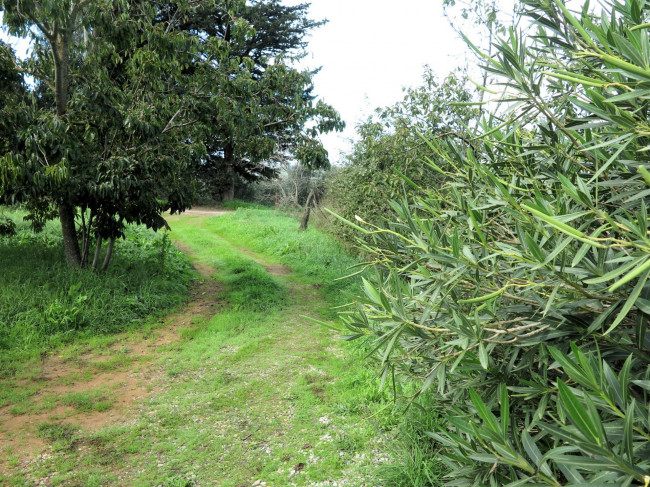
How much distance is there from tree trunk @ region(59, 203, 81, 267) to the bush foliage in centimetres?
756

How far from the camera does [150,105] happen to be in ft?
25.0

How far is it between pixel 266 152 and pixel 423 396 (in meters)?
6.74

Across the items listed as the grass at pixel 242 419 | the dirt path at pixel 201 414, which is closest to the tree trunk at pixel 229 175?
the grass at pixel 242 419

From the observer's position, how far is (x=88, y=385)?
5449mm

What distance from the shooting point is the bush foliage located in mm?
1100

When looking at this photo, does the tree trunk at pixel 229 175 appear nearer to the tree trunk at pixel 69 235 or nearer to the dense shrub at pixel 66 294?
the dense shrub at pixel 66 294

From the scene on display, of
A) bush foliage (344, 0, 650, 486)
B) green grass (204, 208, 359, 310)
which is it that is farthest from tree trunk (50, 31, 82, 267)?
bush foliage (344, 0, 650, 486)

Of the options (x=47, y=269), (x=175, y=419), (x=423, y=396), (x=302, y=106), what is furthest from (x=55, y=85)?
(x=423, y=396)

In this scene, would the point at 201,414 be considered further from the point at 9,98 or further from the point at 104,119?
the point at 9,98

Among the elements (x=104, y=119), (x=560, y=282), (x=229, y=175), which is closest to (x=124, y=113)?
(x=104, y=119)

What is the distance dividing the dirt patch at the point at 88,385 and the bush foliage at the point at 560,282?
158 inches

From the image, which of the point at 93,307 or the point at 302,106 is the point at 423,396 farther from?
the point at 302,106

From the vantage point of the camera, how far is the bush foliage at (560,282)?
1100 mm

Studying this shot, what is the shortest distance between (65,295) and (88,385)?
2.40m
